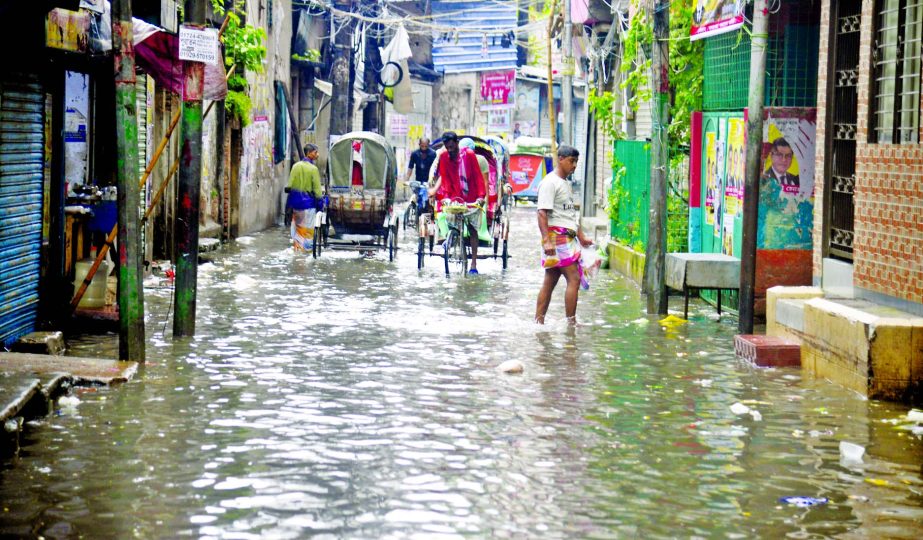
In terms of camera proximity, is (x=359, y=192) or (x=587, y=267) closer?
(x=587, y=267)

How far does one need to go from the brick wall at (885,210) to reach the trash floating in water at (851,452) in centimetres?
276

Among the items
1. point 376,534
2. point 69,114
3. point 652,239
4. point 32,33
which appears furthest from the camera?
point 652,239

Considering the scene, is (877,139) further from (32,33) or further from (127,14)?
(32,33)

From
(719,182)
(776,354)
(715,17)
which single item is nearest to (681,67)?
(719,182)

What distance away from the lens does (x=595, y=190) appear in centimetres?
2950

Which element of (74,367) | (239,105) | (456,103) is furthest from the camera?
(456,103)

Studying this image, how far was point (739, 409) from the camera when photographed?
30.9ft

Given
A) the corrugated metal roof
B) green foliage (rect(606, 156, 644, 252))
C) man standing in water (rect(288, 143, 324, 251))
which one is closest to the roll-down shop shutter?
green foliage (rect(606, 156, 644, 252))

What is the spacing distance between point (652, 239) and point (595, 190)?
1377 cm

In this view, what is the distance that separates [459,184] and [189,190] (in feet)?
27.2

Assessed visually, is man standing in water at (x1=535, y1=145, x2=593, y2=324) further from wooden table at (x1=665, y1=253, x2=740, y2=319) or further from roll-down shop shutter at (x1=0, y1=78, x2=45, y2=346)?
roll-down shop shutter at (x1=0, y1=78, x2=45, y2=346)

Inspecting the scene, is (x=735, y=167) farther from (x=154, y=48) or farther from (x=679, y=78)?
(x=154, y=48)

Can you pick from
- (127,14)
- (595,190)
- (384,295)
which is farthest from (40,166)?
(595,190)

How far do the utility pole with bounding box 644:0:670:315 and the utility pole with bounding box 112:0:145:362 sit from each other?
6814 mm
